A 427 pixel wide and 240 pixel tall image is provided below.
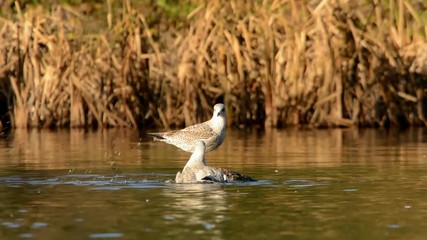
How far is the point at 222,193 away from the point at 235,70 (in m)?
14.9

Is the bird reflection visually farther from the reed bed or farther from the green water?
the reed bed

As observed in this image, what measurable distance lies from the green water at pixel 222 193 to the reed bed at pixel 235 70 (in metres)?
4.62

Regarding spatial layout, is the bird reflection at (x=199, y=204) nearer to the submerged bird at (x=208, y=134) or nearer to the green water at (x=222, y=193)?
the green water at (x=222, y=193)

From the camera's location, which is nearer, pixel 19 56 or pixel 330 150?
pixel 330 150


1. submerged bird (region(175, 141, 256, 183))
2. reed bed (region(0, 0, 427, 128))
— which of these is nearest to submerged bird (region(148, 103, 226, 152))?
submerged bird (region(175, 141, 256, 183))

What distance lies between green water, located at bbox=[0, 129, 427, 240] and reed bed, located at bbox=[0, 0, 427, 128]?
15.2 ft

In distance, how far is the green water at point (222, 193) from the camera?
10930 millimetres

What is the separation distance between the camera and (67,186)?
49.3 feet

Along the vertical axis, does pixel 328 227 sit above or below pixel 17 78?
below

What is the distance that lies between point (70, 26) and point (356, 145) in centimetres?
946

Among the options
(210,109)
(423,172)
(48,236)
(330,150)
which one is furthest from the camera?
(210,109)

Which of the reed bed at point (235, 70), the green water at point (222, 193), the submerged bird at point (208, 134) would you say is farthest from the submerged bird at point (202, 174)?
the reed bed at point (235, 70)

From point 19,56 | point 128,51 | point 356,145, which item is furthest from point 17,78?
point 356,145

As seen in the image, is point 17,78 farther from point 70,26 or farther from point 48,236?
point 48,236
